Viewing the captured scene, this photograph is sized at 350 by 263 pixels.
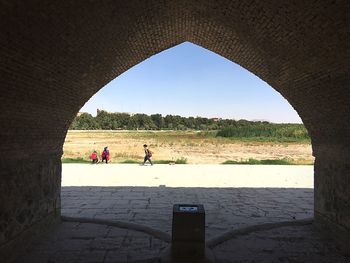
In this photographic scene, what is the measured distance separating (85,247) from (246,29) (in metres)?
5.04

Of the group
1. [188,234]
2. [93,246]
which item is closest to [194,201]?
[93,246]

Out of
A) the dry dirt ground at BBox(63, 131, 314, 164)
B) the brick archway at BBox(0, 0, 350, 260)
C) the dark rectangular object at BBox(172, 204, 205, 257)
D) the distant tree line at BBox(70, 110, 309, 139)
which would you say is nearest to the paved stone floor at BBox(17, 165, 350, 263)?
the dark rectangular object at BBox(172, 204, 205, 257)

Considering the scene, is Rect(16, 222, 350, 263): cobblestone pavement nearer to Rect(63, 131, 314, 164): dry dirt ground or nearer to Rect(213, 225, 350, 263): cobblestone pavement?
Rect(213, 225, 350, 263): cobblestone pavement

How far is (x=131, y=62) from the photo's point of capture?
27.9ft

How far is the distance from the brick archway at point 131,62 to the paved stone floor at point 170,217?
2.53 ft

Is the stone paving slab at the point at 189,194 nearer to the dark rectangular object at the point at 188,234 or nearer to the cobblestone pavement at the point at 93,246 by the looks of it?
the cobblestone pavement at the point at 93,246

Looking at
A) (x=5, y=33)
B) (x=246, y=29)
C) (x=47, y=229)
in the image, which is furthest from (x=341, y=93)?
(x=47, y=229)

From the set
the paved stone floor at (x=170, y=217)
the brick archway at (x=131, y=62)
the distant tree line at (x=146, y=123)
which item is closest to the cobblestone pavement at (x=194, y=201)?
the paved stone floor at (x=170, y=217)

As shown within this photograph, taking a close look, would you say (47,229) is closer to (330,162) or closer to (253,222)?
(253,222)

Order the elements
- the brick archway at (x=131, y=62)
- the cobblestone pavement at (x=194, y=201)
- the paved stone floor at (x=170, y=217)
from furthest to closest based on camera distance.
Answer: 1. the cobblestone pavement at (x=194, y=201)
2. the paved stone floor at (x=170, y=217)
3. the brick archway at (x=131, y=62)

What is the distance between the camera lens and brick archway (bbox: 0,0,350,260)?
16.1 ft

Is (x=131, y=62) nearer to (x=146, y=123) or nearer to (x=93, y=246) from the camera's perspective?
(x=93, y=246)

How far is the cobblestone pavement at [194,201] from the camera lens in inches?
350

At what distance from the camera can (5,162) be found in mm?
5871
